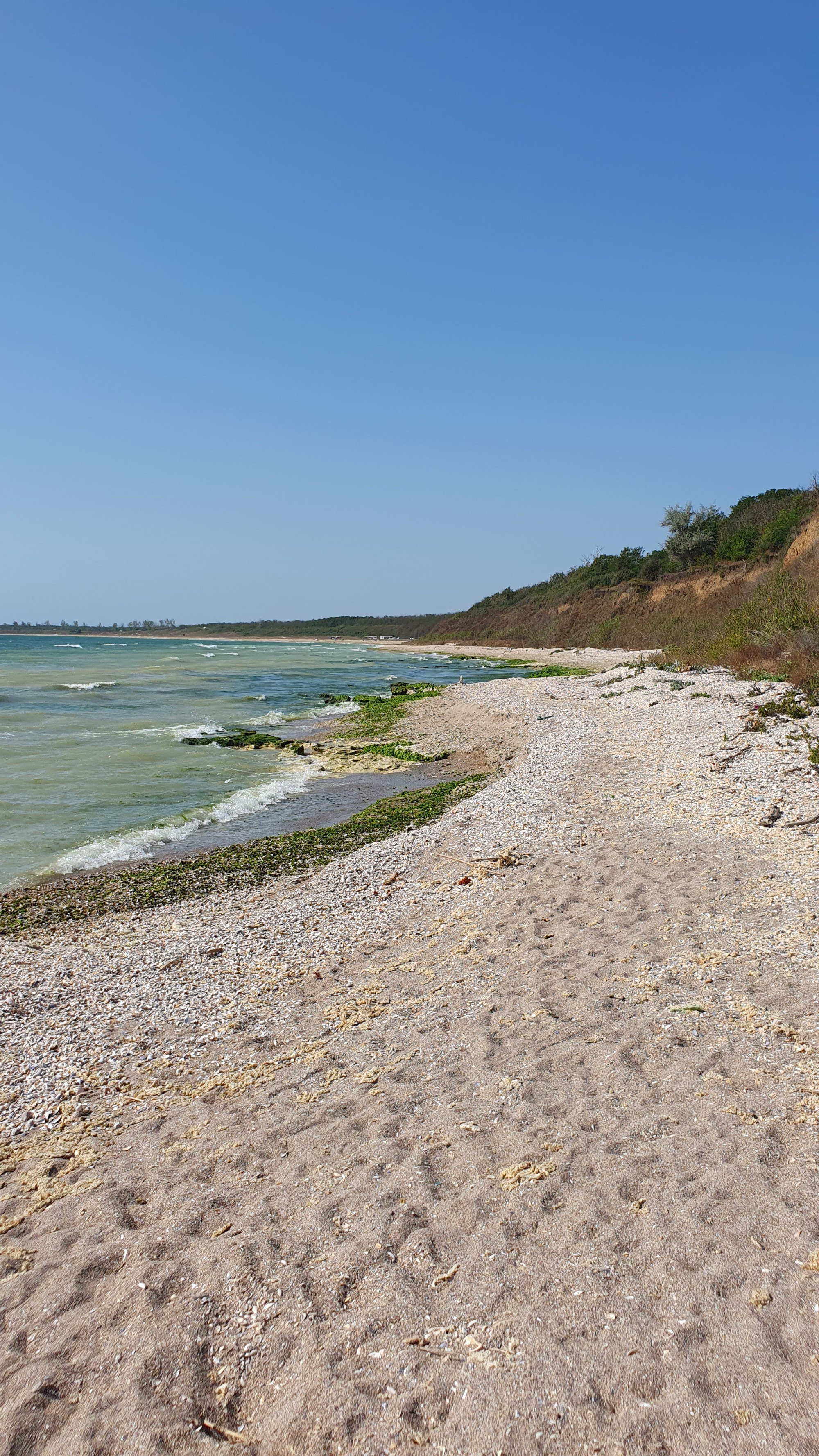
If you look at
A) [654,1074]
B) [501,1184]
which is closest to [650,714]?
[654,1074]

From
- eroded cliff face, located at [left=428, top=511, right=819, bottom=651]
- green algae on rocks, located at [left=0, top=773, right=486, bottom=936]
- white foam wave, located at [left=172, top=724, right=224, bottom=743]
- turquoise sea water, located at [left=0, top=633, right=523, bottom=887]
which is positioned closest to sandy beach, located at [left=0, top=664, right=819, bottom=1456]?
green algae on rocks, located at [left=0, top=773, right=486, bottom=936]

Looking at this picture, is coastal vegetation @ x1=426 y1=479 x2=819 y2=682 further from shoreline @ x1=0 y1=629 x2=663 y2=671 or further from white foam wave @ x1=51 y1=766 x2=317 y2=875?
white foam wave @ x1=51 y1=766 x2=317 y2=875

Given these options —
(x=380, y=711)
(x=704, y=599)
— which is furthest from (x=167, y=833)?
(x=704, y=599)

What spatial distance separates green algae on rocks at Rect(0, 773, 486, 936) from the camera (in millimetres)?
9336

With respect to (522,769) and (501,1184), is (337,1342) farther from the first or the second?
(522,769)

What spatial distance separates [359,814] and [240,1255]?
9.70 m

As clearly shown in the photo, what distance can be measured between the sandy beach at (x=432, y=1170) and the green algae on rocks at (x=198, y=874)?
0.83 metres

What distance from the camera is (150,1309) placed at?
134 inches

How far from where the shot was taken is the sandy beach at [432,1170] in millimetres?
2838

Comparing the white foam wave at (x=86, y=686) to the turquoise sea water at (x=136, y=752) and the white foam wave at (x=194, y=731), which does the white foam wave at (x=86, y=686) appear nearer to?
the turquoise sea water at (x=136, y=752)

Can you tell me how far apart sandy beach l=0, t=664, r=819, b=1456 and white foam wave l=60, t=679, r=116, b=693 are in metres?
32.9

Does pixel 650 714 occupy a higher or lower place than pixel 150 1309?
higher

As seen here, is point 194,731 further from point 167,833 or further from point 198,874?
point 198,874

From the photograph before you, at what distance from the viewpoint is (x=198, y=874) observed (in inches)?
413
